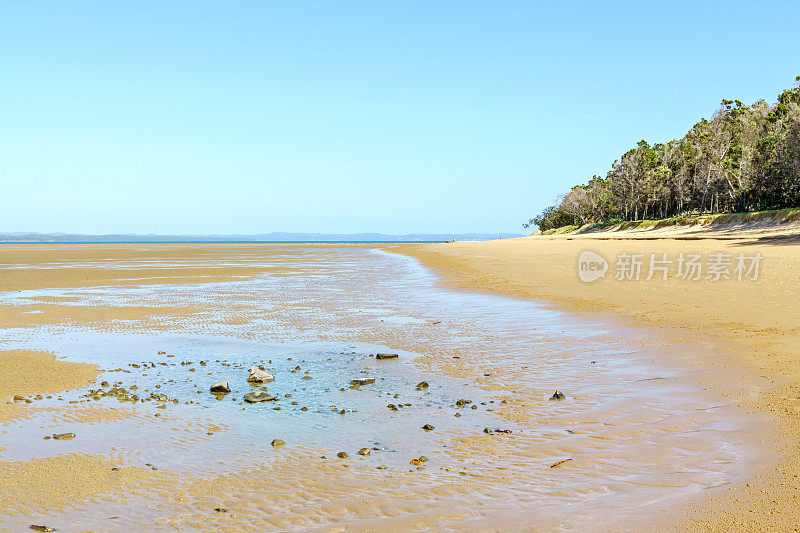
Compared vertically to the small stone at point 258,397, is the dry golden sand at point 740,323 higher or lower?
higher

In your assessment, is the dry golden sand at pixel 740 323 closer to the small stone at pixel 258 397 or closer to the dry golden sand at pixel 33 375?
the small stone at pixel 258 397

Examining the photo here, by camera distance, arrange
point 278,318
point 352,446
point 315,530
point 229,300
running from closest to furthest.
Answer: point 315,530 → point 352,446 → point 278,318 → point 229,300

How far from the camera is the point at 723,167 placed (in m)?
74.4

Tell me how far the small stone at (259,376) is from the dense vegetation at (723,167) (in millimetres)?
51069

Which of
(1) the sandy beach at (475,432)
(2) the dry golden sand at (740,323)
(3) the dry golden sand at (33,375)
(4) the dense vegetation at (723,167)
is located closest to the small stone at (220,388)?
(1) the sandy beach at (475,432)

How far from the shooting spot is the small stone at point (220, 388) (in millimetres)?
8992

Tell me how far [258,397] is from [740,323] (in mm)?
10983

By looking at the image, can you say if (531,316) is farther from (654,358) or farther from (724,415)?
(724,415)

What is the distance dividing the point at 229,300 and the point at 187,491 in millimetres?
17418

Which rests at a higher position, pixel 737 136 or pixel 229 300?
pixel 737 136

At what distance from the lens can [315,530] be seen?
177 inches

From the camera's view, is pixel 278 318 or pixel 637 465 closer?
pixel 637 465

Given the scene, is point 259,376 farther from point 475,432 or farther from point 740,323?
point 740,323

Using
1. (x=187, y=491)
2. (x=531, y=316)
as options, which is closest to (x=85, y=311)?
(x=531, y=316)
